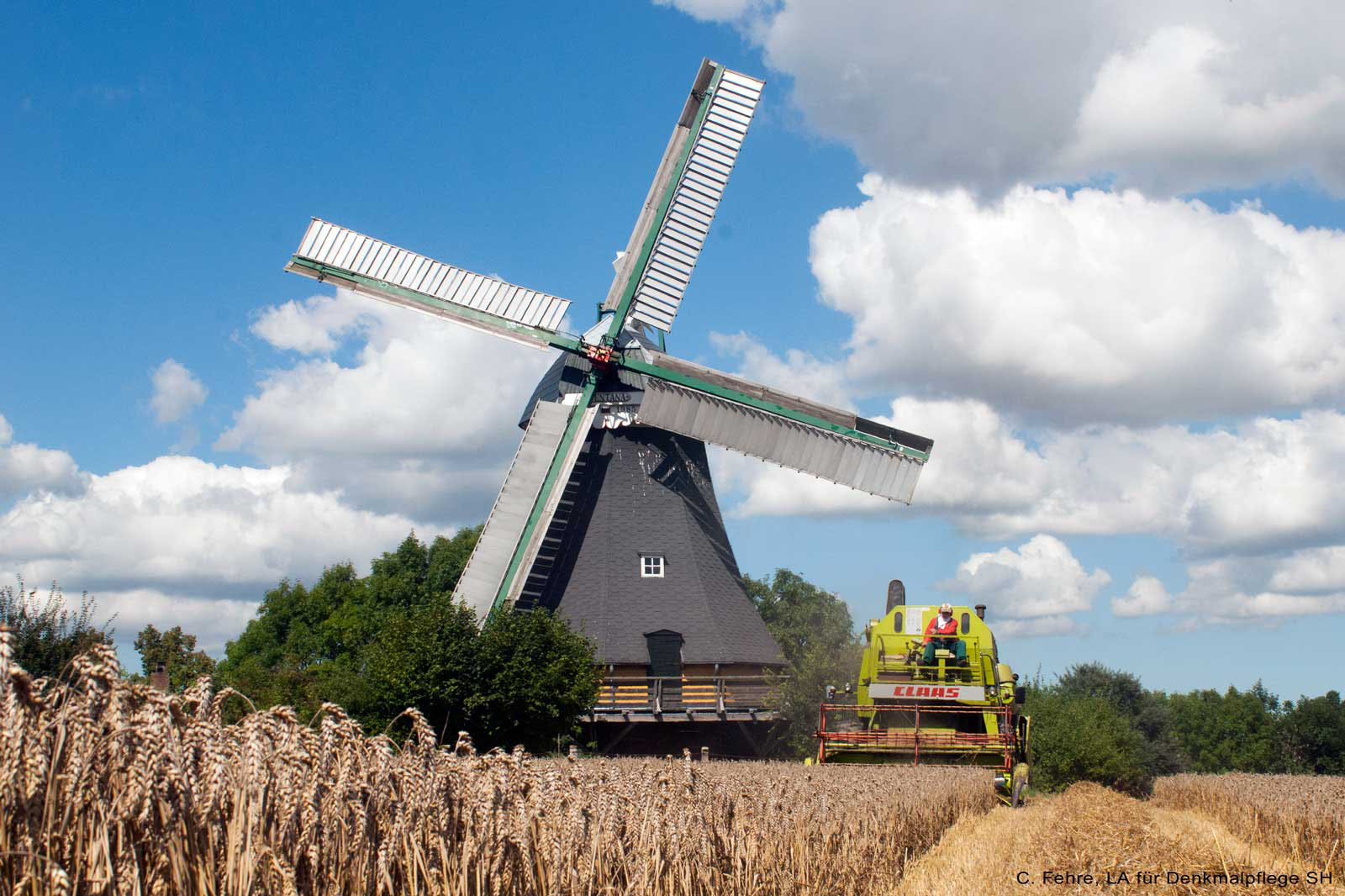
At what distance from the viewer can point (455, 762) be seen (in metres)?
5.21

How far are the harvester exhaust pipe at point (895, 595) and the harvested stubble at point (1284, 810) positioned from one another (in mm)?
5608

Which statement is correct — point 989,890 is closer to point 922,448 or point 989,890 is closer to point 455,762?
point 455,762

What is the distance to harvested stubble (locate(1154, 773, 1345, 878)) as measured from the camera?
1285cm

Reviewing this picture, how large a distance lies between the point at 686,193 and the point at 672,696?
40.1 feet

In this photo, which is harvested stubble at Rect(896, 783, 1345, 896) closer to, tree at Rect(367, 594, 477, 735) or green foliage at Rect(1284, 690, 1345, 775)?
tree at Rect(367, 594, 477, 735)

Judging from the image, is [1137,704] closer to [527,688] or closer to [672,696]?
[672,696]

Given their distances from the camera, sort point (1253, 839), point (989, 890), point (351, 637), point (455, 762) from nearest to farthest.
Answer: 1. point (455, 762)
2. point (989, 890)
3. point (1253, 839)
4. point (351, 637)

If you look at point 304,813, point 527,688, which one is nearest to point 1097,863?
point 304,813

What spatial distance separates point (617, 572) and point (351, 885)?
25122mm

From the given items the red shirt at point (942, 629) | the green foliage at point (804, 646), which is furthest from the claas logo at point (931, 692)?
the green foliage at point (804, 646)

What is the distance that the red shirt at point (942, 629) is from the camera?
739 inches

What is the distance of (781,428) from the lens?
94.4ft

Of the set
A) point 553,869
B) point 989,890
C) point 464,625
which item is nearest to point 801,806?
point 989,890

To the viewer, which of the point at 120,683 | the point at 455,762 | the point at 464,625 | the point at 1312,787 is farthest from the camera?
the point at 464,625
